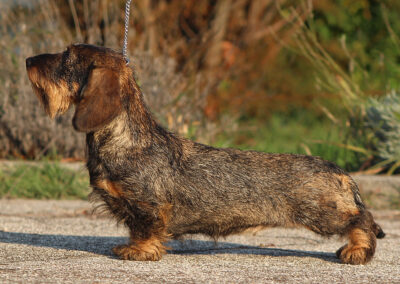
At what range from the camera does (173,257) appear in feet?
14.2

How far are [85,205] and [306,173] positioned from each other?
10.2 feet

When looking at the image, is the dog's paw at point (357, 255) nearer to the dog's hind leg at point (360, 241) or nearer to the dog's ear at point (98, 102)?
the dog's hind leg at point (360, 241)

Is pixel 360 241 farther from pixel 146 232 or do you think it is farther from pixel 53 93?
pixel 53 93

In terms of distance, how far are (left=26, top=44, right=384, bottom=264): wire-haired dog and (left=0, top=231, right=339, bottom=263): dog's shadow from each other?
1.06ft

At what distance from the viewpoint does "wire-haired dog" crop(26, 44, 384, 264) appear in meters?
4.07

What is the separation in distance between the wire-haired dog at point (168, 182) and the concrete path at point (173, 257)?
23 centimetres

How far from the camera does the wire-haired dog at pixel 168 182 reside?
13.4 ft

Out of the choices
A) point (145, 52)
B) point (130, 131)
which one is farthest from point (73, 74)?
point (145, 52)

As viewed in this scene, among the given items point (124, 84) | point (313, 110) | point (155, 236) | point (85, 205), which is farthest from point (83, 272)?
point (313, 110)

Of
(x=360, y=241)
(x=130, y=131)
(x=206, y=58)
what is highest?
(x=130, y=131)

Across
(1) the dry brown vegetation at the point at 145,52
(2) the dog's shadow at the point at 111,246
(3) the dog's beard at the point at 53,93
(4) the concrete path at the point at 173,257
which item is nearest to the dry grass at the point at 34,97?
(1) the dry brown vegetation at the point at 145,52

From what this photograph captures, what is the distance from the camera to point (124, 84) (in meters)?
4.15

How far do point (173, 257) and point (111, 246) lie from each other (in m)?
0.61

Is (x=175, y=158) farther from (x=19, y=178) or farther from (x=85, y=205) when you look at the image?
(x=19, y=178)
